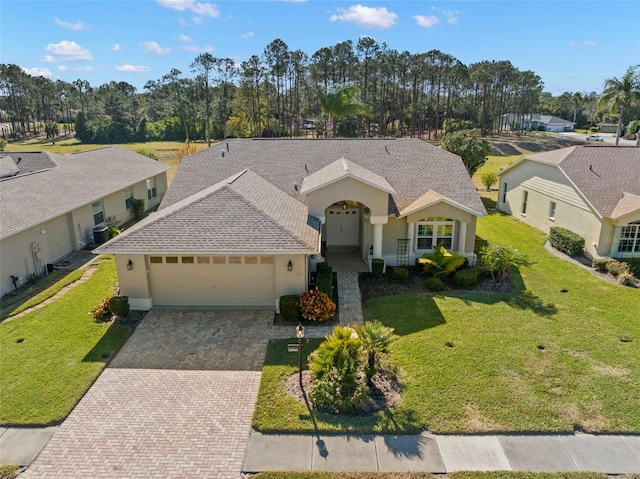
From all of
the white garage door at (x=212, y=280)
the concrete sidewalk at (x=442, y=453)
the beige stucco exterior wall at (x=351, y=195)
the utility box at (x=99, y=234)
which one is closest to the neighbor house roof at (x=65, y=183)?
the utility box at (x=99, y=234)

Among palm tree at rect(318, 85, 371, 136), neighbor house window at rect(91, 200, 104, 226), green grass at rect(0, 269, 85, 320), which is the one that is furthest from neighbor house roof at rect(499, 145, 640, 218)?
neighbor house window at rect(91, 200, 104, 226)

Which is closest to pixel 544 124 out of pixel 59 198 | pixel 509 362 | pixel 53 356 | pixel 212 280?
pixel 509 362

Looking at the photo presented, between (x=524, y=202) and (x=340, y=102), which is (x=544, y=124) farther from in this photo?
(x=524, y=202)

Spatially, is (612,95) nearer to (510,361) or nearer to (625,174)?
(625,174)

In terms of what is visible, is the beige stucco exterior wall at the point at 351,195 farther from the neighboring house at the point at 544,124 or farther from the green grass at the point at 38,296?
the neighboring house at the point at 544,124

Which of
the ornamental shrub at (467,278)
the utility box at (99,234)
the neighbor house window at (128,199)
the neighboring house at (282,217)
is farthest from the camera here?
the neighbor house window at (128,199)

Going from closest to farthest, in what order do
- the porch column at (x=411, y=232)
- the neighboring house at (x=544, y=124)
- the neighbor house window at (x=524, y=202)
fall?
the porch column at (x=411, y=232) < the neighbor house window at (x=524, y=202) < the neighboring house at (x=544, y=124)

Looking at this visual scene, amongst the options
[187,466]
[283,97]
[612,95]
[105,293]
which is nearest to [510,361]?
[187,466]
